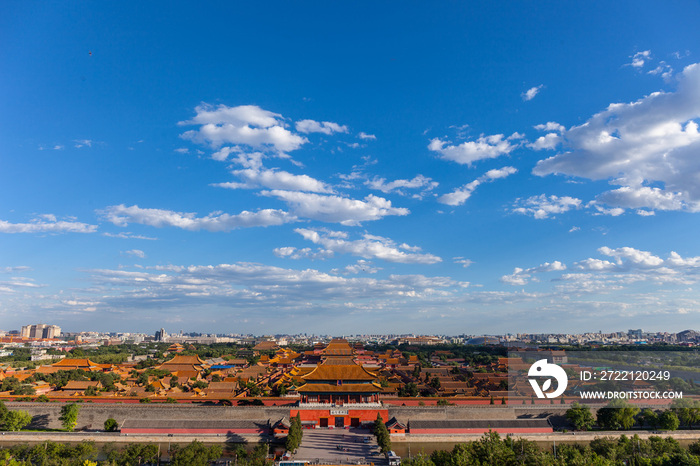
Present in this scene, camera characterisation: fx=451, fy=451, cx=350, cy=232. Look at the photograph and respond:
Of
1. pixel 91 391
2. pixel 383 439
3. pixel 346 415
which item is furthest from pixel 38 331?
pixel 383 439

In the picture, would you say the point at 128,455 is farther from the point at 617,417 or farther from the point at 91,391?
the point at 617,417

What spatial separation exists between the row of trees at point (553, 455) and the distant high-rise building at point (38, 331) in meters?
167

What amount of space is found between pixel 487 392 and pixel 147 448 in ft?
90.8

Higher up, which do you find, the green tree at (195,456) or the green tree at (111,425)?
the green tree at (195,456)

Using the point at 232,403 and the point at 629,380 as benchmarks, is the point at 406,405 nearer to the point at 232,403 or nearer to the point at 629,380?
the point at 232,403

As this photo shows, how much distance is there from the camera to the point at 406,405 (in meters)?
30.6

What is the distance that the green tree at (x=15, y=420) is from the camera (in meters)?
26.6

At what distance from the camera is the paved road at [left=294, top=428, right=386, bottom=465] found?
21.9 meters

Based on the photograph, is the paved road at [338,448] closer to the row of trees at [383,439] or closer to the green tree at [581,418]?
the row of trees at [383,439]

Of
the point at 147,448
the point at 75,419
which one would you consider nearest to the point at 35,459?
the point at 147,448

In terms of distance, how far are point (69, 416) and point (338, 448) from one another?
1659cm

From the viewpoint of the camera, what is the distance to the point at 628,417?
1094 inches

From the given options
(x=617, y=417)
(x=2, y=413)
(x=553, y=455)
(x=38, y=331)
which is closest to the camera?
(x=553, y=455)

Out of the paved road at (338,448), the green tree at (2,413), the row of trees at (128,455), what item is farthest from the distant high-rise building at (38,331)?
the paved road at (338,448)
